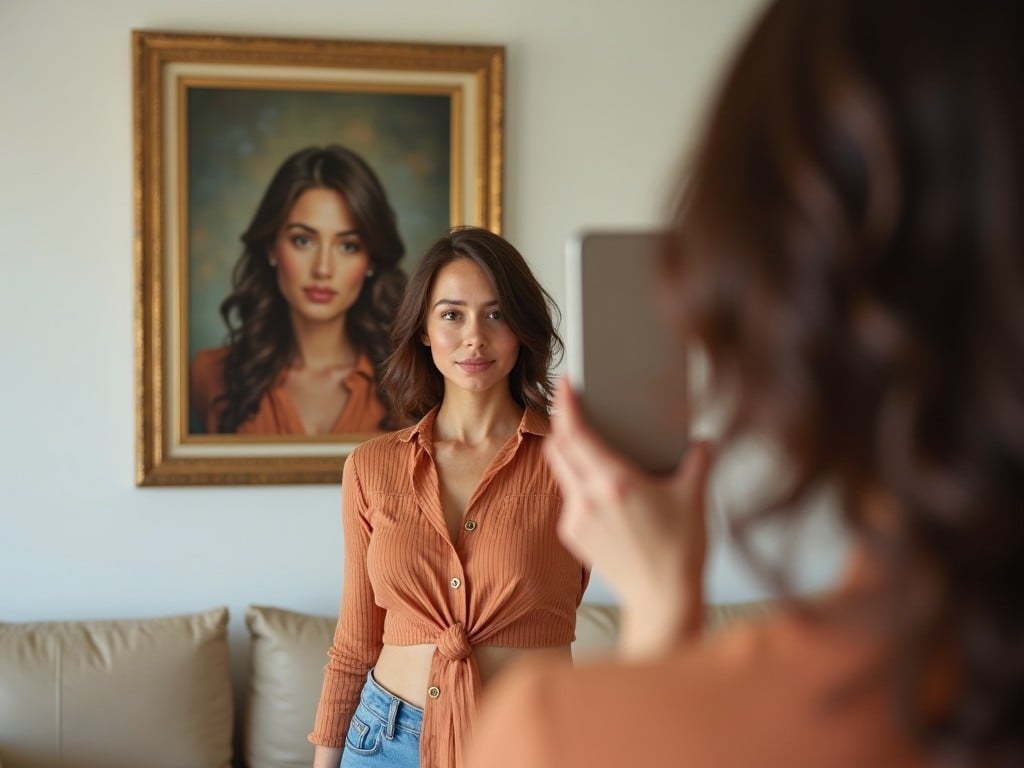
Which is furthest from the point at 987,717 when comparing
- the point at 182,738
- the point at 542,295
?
the point at 182,738

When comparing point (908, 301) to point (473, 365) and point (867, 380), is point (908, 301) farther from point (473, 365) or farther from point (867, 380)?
point (473, 365)

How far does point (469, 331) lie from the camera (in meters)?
2.26

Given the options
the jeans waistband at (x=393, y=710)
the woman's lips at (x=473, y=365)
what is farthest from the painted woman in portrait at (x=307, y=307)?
the jeans waistband at (x=393, y=710)

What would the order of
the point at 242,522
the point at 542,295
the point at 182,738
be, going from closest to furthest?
the point at 542,295, the point at 182,738, the point at 242,522

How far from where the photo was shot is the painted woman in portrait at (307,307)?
3.35m

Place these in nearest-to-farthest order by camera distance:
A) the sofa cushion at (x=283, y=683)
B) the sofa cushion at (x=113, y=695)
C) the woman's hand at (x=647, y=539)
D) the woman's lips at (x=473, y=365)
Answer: the woman's hand at (x=647, y=539) → the woman's lips at (x=473, y=365) → the sofa cushion at (x=113, y=695) → the sofa cushion at (x=283, y=683)

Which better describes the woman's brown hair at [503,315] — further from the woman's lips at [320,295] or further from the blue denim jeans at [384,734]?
the woman's lips at [320,295]

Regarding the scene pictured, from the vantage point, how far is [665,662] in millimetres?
568

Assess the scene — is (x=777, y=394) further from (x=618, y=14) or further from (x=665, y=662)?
(x=618, y=14)

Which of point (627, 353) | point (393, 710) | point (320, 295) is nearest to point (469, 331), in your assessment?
point (393, 710)

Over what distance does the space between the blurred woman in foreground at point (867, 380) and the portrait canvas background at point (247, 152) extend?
2.91 m

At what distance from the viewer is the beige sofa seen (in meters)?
3.01

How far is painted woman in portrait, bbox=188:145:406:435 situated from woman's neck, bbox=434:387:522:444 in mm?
1103

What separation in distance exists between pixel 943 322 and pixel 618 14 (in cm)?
320
